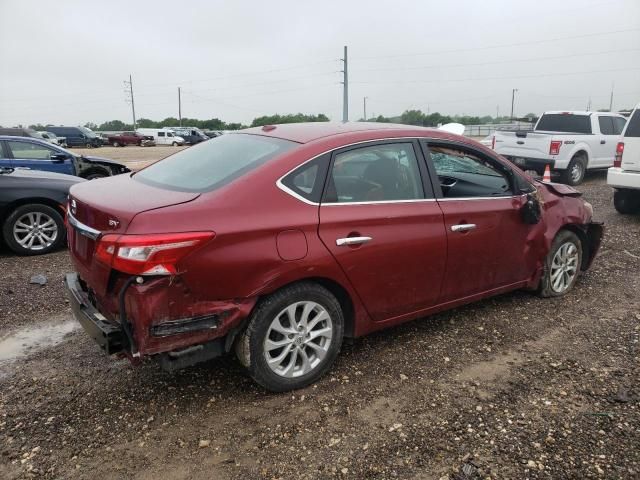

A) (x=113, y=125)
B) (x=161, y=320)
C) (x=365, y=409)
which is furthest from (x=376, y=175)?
(x=113, y=125)

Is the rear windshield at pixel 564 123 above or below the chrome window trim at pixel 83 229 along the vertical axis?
above

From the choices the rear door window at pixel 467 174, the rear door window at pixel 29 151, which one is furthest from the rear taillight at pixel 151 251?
the rear door window at pixel 29 151

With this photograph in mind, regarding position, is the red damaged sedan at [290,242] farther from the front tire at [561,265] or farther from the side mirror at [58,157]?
the side mirror at [58,157]

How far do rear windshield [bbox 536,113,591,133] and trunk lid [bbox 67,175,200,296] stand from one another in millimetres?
12341

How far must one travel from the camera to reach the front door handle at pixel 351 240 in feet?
10.3

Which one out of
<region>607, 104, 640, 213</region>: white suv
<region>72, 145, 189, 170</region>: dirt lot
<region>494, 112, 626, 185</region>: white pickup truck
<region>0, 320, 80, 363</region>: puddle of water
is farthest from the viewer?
<region>72, 145, 189, 170</region>: dirt lot

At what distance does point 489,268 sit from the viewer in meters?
4.04

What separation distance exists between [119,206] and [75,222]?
51 centimetres

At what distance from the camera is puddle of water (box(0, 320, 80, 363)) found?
3.81 metres

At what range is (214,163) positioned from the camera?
3365mm

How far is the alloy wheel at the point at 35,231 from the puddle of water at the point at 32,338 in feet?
7.91

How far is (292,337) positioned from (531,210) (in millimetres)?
2313

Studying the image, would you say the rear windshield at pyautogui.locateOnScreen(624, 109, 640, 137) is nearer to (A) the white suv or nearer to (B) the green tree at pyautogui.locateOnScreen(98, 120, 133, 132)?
(A) the white suv

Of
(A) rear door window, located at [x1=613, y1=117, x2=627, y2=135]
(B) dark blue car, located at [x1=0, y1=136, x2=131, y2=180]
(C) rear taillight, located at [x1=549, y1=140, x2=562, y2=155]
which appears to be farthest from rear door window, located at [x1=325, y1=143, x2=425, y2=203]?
(A) rear door window, located at [x1=613, y1=117, x2=627, y2=135]
